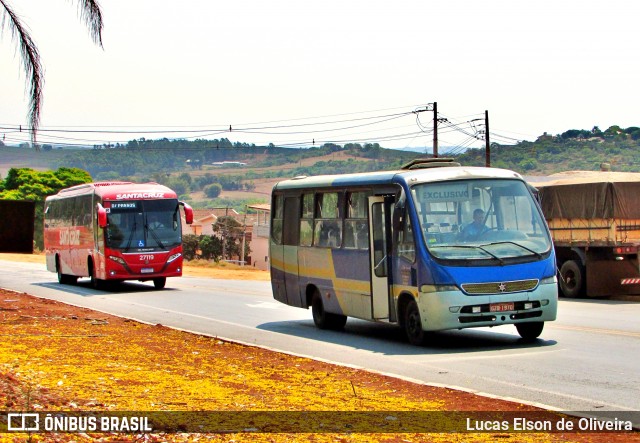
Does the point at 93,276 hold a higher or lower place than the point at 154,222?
lower

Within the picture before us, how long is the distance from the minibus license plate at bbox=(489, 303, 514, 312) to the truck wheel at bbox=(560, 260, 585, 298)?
1239 cm

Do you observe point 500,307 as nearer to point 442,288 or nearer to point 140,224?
point 442,288

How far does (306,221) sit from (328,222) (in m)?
1.05

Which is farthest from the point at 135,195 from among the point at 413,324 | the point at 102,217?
the point at 413,324

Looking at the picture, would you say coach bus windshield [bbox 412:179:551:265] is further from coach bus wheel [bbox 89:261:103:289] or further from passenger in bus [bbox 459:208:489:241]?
coach bus wheel [bbox 89:261:103:289]

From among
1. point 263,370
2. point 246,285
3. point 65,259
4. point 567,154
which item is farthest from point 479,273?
point 567,154

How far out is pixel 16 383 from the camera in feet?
35.2

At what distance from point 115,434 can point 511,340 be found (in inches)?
369

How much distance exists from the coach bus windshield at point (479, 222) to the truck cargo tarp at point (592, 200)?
35.4 feet

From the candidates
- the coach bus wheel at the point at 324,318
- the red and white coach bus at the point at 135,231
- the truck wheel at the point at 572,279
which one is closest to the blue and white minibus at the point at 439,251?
the coach bus wheel at the point at 324,318

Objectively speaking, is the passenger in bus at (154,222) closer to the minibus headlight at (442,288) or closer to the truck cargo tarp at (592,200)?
the truck cargo tarp at (592,200)

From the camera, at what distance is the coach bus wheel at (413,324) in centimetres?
1588

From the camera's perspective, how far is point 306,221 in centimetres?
1981

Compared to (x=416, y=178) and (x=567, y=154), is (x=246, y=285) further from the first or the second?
(x=567, y=154)
